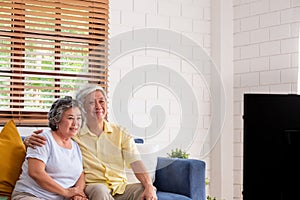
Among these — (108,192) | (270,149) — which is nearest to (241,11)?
(108,192)

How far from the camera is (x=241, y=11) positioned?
189 inches

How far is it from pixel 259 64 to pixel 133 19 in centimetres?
115

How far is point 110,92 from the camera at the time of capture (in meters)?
4.38

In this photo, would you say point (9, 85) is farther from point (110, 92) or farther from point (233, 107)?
point (233, 107)

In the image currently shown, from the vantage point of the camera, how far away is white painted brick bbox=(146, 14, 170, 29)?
4.64 m

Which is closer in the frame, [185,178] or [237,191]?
[185,178]

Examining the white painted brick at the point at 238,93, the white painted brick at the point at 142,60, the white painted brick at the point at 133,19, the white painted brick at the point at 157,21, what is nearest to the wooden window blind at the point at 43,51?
the white painted brick at the point at 133,19

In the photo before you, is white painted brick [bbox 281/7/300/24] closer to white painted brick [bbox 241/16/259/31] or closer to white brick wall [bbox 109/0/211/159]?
white painted brick [bbox 241/16/259/31]

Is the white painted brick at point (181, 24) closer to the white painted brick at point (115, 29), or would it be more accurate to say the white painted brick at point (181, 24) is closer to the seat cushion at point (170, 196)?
the white painted brick at point (115, 29)

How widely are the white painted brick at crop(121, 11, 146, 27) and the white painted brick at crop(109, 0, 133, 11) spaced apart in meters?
0.04

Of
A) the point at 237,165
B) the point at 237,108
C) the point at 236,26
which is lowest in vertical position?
the point at 237,165

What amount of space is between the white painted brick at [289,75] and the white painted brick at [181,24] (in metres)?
0.96

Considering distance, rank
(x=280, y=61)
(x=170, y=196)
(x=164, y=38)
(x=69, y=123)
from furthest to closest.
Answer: (x=164, y=38) < (x=280, y=61) < (x=170, y=196) < (x=69, y=123)

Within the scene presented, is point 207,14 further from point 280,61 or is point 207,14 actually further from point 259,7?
point 280,61
